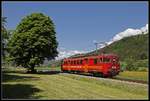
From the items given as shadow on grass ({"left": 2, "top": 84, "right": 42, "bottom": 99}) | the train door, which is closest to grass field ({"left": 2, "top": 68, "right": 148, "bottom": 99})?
shadow on grass ({"left": 2, "top": 84, "right": 42, "bottom": 99})

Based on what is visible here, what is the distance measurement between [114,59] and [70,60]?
61.9ft

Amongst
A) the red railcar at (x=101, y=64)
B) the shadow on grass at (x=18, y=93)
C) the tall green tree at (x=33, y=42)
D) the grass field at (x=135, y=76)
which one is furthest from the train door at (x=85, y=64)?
the shadow on grass at (x=18, y=93)

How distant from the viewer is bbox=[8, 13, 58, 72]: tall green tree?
66000 mm

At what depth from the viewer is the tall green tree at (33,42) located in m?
66.0

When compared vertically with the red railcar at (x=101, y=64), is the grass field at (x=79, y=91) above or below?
below

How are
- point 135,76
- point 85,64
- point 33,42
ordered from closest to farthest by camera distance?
point 85,64
point 135,76
point 33,42

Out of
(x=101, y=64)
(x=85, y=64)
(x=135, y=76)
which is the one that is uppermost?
(x=85, y=64)

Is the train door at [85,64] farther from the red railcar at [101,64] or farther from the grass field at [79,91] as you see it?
the grass field at [79,91]

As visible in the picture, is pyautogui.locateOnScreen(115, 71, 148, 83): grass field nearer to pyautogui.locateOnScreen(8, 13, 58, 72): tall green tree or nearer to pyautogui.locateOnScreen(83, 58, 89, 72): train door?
pyautogui.locateOnScreen(83, 58, 89, 72): train door

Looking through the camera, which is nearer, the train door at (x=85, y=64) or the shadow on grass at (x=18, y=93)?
the shadow on grass at (x=18, y=93)

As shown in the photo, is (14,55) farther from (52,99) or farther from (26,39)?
(52,99)

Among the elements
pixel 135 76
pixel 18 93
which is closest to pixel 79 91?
pixel 18 93

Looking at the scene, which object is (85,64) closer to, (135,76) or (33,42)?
(135,76)

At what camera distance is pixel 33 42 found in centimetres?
6681
